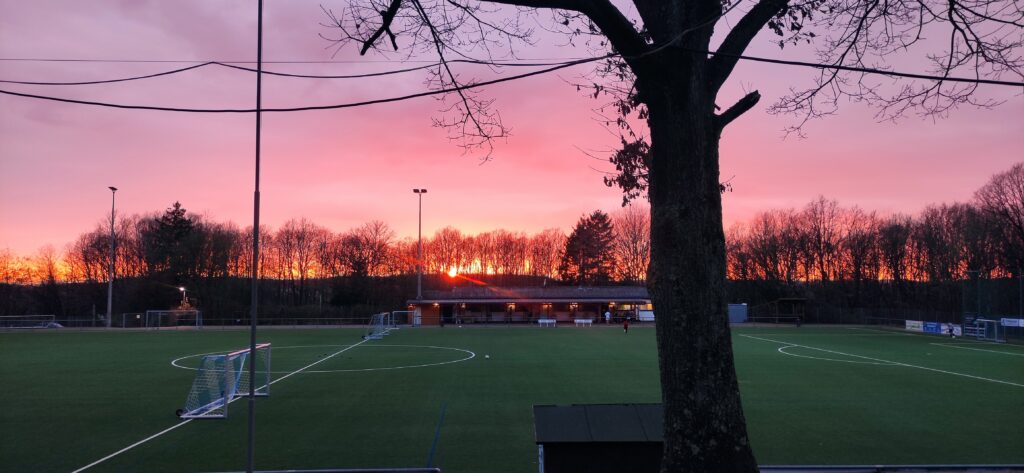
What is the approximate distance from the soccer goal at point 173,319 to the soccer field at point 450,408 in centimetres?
2680

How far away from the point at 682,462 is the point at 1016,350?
32.0 m

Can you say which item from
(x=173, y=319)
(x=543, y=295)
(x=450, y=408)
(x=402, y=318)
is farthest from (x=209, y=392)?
(x=543, y=295)

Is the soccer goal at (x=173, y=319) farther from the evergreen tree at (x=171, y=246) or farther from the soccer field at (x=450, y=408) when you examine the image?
the soccer field at (x=450, y=408)

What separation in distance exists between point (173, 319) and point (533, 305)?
31.9 meters

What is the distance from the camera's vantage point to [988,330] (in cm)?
3800

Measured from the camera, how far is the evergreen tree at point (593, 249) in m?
92.3

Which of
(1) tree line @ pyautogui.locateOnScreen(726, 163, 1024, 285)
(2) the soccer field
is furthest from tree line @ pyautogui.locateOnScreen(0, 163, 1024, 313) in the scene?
(2) the soccer field

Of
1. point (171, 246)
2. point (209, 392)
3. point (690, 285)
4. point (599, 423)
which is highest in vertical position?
point (171, 246)

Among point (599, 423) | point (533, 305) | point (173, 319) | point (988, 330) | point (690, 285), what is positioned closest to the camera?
point (690, 285)

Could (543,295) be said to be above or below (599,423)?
above

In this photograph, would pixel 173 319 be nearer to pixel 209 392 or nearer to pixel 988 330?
pixel 209 392

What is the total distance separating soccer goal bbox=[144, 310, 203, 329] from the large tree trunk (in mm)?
51849

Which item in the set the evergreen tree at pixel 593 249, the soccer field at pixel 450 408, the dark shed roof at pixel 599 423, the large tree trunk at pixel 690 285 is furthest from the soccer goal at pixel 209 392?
the evergreen tree at pixel 593 249

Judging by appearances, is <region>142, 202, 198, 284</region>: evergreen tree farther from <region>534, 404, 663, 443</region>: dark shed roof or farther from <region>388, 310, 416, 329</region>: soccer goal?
<region>534, 404, 663, 443</region>: dark shed roof
